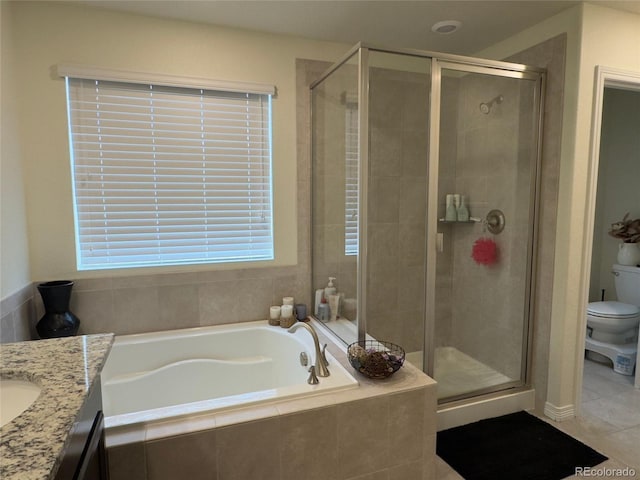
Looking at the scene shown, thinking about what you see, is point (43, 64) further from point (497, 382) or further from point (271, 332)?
point (497, 382)

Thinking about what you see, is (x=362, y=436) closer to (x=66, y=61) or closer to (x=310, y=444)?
(x=310, y=444)

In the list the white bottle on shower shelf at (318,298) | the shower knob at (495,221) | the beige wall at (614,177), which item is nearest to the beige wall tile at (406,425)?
the white bottle on shower shelf at (318,298)

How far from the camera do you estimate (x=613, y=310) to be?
3.07m

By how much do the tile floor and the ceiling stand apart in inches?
93.9

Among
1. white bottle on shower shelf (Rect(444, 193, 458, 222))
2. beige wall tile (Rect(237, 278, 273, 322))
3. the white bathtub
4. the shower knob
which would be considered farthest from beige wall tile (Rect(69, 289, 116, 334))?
the shower knob

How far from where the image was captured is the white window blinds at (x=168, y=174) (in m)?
2.29

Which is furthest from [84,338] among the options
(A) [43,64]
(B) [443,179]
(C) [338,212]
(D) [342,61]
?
(B) [443,179]

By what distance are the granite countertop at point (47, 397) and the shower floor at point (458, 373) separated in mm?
1870

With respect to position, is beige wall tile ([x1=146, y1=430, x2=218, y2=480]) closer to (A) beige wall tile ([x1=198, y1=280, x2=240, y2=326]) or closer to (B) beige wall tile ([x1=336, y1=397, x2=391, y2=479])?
(B) beige wall tile ([x1=336, y1=397, x2=391, y2=479])

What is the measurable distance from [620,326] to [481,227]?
1415 mm

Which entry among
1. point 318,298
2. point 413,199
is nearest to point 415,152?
point 413,199

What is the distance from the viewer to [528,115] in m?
2.44

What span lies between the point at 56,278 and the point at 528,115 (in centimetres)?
301

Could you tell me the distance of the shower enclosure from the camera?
2250 millimetres
